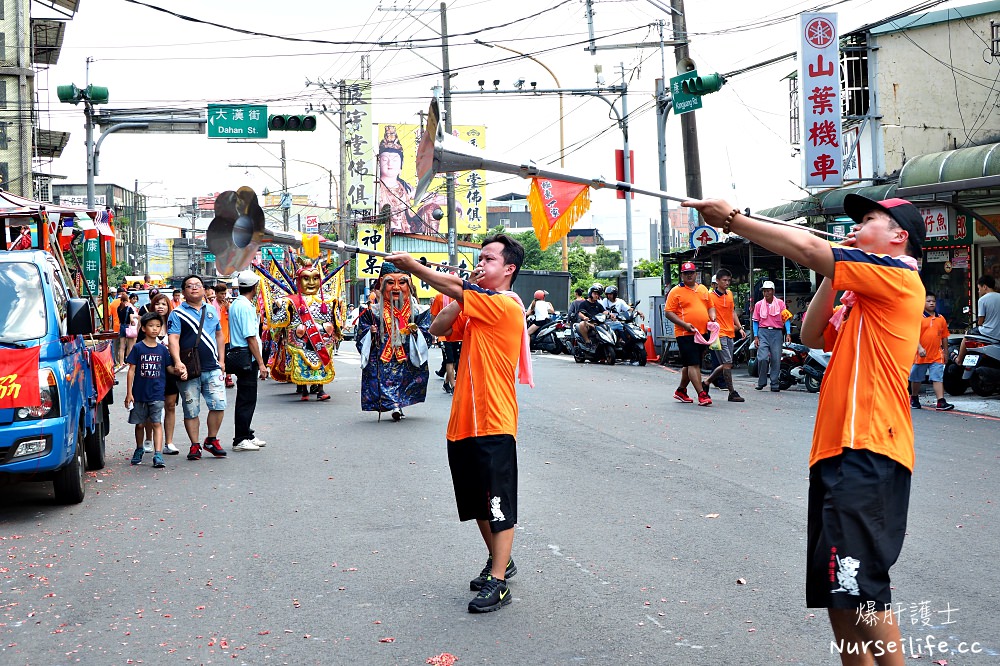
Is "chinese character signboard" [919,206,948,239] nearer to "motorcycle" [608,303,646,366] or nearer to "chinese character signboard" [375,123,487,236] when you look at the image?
"motorcycle" [608,303,646,366]

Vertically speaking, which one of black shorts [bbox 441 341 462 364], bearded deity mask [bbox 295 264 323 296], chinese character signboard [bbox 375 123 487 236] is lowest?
black shorts [bbox 441 341 462 364]

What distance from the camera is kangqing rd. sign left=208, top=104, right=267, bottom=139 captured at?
73.9 feet

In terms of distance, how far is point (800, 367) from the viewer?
1698 centimetres

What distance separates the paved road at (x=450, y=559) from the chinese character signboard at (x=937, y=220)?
240 inches

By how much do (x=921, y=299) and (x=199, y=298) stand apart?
→ 807cm

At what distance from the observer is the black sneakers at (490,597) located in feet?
17.1

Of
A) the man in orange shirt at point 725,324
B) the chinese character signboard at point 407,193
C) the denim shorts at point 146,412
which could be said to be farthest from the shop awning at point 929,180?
the chinese character signboard at point 407,193

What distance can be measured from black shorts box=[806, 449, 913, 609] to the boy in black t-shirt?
305 inches

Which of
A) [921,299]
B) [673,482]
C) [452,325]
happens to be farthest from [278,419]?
[921,299]

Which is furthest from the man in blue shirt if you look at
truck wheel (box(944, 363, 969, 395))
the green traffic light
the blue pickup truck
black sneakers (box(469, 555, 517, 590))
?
the green traffic light

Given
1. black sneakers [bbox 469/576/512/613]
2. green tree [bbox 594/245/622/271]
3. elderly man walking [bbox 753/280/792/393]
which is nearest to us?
black sneakers [bbox 469/576/512/613]

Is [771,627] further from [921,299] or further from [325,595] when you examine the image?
[325,595]

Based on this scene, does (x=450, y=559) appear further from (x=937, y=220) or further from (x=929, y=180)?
(x=929, y=180)

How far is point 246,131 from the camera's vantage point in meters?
22.6
